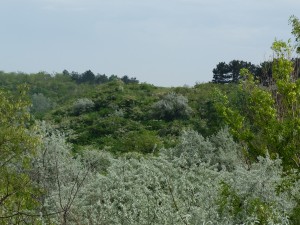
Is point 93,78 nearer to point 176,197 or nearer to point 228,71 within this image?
point 228,71

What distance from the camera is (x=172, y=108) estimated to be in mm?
43531

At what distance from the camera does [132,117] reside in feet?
146

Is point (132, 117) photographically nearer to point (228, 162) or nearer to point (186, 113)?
point (186, 113)

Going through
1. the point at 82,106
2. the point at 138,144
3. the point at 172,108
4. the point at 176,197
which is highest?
the point at 82,106

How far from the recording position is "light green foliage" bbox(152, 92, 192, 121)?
4312 cm

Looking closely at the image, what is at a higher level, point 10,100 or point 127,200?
point 10,100

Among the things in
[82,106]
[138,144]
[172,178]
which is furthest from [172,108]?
[172,178]

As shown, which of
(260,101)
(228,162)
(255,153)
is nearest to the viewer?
(260,101)

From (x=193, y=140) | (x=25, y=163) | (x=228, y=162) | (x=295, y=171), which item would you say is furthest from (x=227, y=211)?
(x=193, y=140)

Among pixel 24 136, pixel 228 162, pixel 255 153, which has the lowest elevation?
pixel 228 162

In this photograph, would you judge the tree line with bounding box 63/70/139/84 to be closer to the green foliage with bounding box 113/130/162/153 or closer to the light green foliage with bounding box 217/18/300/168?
the green foliage with bounding box 113/130/162/153

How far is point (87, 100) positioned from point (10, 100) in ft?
121

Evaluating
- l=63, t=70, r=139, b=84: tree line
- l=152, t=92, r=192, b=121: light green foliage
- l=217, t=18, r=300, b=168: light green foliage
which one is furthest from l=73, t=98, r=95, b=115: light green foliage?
l=63, t=70, r=139, b=84: tree line

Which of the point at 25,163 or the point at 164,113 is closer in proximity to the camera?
the point at 25,163
